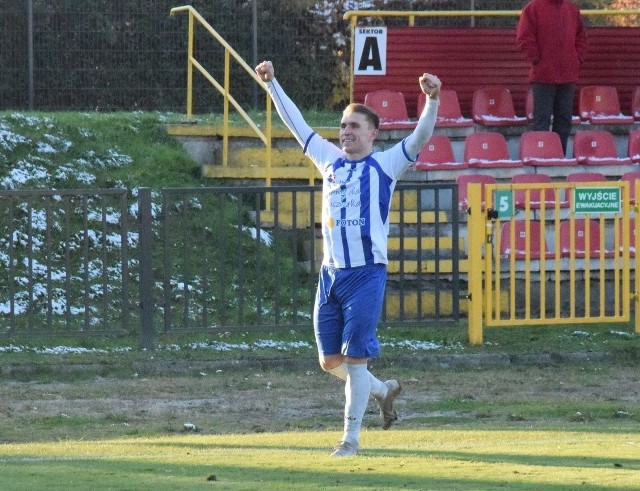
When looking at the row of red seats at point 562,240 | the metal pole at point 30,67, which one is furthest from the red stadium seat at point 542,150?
the metal pole at point 30,67

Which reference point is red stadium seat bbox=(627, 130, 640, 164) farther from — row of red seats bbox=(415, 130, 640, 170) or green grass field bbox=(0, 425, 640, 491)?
Answer: green grass field bbox=(0, 425, 640, 491)

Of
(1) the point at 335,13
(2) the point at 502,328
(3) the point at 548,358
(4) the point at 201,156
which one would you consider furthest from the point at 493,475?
(1) the point at 335,13

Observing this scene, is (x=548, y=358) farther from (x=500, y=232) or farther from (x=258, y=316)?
(x=258, y=316)

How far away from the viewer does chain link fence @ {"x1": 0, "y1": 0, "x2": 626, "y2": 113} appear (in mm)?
22562

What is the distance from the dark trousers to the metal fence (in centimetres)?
404

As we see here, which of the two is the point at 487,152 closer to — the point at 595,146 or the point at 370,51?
the point at 595,146

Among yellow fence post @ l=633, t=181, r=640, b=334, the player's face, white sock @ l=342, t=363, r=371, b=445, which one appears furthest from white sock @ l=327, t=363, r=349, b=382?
yellow fence post @ l=633, t=181, r=640, b=334

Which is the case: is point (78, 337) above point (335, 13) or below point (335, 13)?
below

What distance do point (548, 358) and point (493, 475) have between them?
7136 mm

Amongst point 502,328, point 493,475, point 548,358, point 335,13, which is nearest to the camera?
point 493,475

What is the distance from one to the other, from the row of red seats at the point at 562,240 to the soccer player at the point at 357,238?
20.8 ft

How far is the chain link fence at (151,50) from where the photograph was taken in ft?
74.0

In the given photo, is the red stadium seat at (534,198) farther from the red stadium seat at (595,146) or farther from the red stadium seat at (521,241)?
the red stadium seat at (595,146)

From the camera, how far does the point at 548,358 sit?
14.0m
